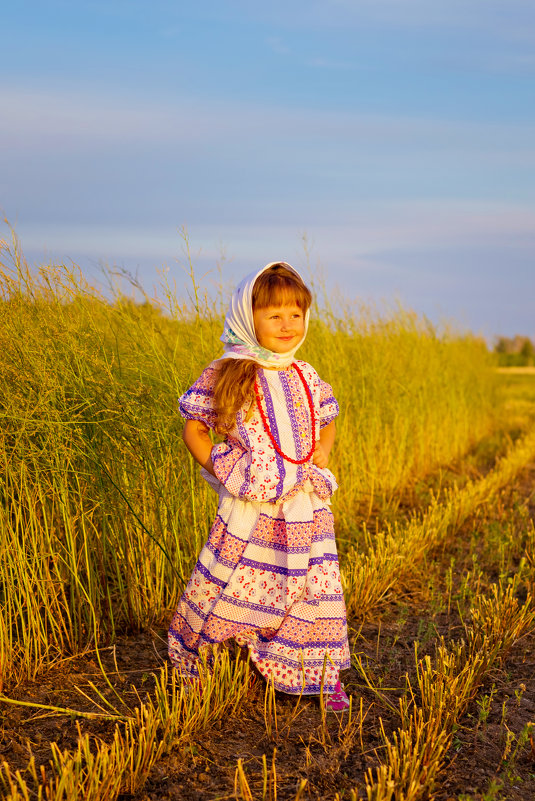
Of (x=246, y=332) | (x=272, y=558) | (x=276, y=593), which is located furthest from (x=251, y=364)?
(x=276, y=593)

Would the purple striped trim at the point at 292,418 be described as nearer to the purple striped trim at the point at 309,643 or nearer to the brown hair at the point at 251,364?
the brown hair at the point at 251,364

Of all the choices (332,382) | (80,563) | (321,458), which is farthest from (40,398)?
(332,382)

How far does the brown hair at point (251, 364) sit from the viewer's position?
243cm

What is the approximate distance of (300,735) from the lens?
231 cm

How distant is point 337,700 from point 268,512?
2.20 feet

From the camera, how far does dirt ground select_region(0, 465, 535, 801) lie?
207 centimetres

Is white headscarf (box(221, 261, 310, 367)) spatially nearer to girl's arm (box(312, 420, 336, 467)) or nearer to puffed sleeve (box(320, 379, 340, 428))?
puffed sleeve (box(320, 379, 340, 428))

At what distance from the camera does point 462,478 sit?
668 centimetres

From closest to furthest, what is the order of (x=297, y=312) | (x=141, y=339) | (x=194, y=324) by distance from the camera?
(x=297, y=312) → (x=141, y=339) → (x=194, y=324)

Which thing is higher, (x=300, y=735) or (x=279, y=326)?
(x=279, y=326)

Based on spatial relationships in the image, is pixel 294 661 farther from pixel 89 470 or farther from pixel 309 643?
pixel 89 470

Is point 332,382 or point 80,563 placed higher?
point 332,382

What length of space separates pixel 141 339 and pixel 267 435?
4.11 ft

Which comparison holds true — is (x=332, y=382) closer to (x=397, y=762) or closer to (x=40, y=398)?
(x=40, y=398)
